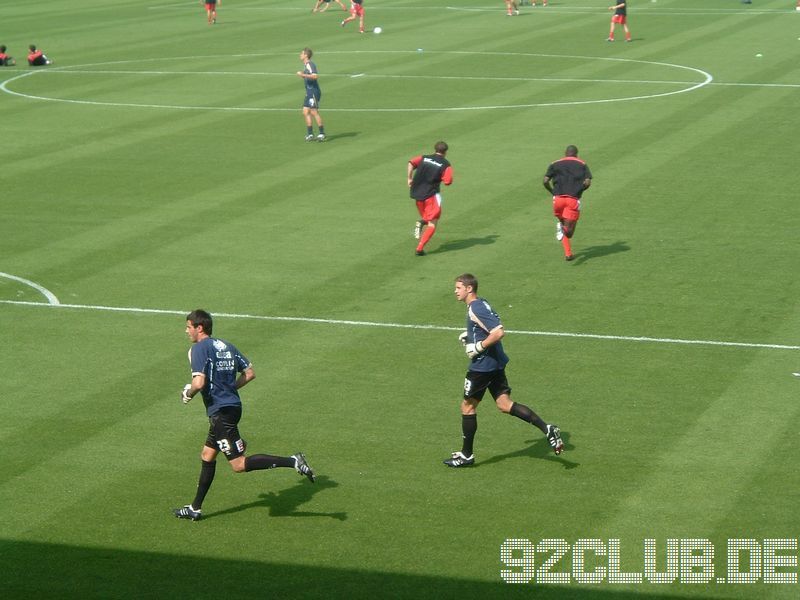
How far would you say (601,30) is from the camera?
58312 millimetres

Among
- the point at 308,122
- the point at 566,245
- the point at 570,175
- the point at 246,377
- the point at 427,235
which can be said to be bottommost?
the point at 566,245

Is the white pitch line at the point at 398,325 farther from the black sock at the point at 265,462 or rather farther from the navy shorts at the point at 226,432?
the navy shorts at the point at 226,432

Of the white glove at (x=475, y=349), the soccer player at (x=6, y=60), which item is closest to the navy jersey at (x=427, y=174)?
the white glove at (x=475, y=349)

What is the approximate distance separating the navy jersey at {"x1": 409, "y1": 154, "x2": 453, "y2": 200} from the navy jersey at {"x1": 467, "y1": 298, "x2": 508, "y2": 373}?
929cm

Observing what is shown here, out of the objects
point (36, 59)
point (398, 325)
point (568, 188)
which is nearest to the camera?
point (398, 325)

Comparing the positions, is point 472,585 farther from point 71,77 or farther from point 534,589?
point 71,77

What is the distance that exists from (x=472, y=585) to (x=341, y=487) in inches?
109

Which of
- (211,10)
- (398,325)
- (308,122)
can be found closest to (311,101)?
(308,122)

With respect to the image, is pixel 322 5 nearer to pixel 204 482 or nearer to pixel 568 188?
pixel 568 188

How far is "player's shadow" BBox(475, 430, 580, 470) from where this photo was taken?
15.5 metres

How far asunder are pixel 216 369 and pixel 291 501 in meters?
1.85

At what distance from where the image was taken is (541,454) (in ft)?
51.9

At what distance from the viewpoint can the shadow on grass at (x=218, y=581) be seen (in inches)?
491

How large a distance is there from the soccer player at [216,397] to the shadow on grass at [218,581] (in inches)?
38.5
